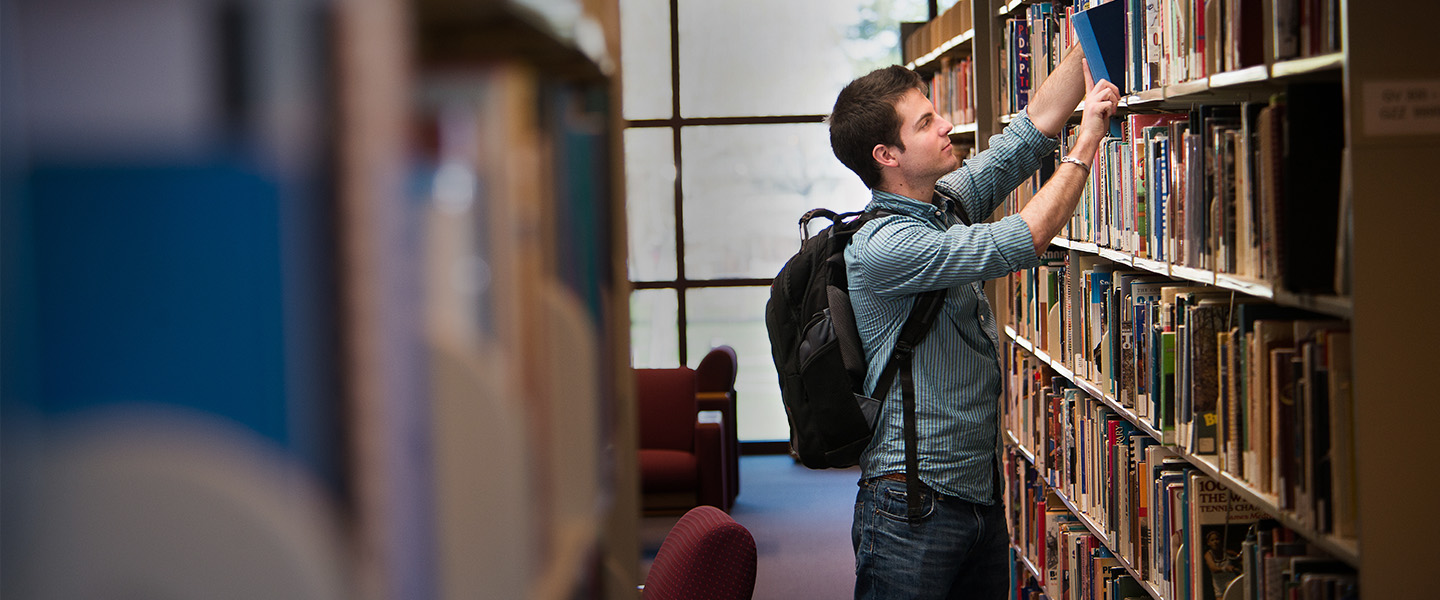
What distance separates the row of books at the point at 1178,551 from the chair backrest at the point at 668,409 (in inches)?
77.6

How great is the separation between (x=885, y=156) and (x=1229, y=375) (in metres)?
0.75

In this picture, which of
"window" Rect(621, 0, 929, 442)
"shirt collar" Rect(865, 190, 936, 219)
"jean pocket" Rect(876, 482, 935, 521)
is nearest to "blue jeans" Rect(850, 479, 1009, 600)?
"jean pocket" Rect(876, 482, 935, 521)

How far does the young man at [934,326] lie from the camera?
6.50ft

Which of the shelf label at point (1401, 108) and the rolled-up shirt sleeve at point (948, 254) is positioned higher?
the shelf label at point (1401, 108)

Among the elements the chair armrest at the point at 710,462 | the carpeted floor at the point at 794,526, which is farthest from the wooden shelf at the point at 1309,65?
the chair armrest at the point at 710,462

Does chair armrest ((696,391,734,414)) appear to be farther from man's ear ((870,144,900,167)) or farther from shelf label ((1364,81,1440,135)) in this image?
shelf label ((1364,81,1440,135))

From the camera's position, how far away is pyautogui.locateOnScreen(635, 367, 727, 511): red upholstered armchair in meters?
4.97

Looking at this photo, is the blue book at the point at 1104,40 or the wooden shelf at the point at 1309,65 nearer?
the wooden shelf at the point at 1309,65

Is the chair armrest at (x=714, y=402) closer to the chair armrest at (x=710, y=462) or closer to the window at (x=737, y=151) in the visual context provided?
the chair armrest at (x=710, y=462)

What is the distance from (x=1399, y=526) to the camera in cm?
144

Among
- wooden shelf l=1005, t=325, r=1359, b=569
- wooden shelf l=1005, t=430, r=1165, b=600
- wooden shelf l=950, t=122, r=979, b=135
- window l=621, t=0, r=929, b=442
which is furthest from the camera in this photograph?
window l=621, t=0, r=929, b=442

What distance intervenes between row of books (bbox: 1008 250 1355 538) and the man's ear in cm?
60

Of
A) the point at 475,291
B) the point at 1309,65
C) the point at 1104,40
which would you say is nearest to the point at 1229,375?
the point at 1309,65

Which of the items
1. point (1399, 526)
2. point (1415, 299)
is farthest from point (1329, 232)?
point (1399, 526)
